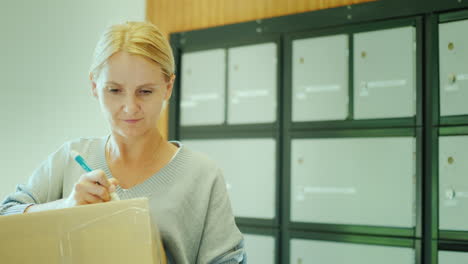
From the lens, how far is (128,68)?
84 centimetres

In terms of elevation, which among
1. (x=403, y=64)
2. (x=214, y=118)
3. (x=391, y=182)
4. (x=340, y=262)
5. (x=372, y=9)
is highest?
(x=372, y=9)

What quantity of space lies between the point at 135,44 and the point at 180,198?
32 cm

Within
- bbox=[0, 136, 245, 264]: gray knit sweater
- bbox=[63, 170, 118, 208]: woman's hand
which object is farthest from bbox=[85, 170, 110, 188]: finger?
bbox=[0, 136, 245, 264]: gray knit sweater

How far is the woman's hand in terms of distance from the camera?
28.5 inches

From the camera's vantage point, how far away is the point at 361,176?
190 cm

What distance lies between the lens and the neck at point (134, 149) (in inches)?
37.5

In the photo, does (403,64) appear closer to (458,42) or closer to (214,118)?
(458,42)

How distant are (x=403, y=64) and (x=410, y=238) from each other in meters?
0.73

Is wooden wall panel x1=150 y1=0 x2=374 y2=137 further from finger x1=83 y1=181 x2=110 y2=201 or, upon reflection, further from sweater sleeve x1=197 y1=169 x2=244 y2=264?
finger x1=83 y1=181 x2=110 y2=201

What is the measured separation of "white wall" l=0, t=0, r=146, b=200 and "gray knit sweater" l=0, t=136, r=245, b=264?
4.84ft

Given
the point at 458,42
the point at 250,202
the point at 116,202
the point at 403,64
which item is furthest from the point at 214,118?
the point at 116,202

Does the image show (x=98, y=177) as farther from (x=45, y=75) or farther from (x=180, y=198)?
(x=45, y=75)

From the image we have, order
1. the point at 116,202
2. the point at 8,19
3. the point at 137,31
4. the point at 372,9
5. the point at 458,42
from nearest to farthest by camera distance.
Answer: the point at 116,202 → the point at 137,31 → the point at 458,42 → the point at 372,9 → the point at 8,19

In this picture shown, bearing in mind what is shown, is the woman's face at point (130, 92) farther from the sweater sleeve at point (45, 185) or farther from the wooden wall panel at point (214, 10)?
the wooden wall panel at point (214, 10)
